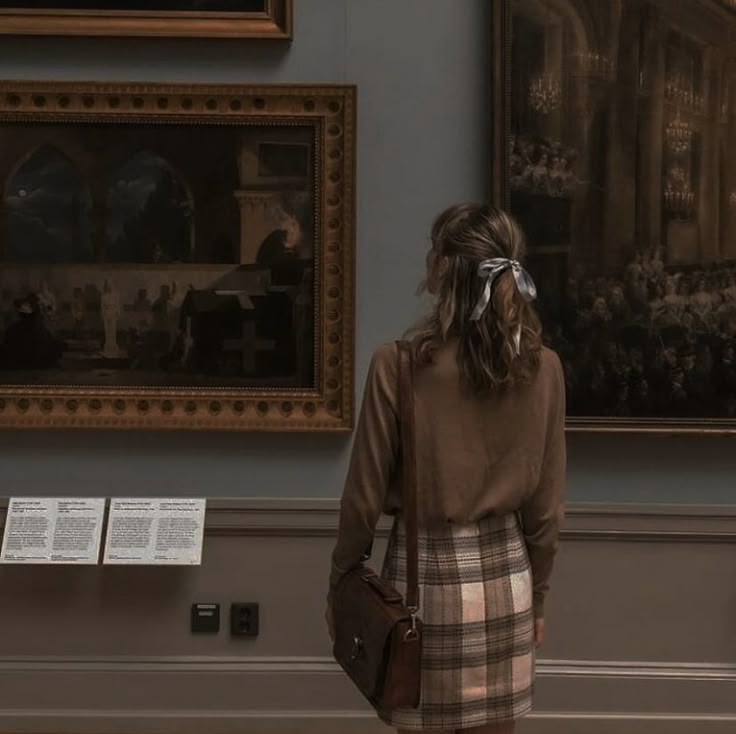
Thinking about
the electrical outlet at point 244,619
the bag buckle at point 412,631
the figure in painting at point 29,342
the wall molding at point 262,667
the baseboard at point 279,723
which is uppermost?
the figure in painting at point 29,342

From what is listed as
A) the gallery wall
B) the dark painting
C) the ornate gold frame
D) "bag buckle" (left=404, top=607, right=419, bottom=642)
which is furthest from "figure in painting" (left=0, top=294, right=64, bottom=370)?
"bag buckle" (left=404, top=607, right=419, bottom=642)

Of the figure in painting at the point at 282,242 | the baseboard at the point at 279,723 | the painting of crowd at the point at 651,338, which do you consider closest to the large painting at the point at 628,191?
the painting of crowd at the point at 651,338

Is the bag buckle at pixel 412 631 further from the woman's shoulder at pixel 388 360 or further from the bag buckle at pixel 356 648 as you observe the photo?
the woman's shoulder at pixel 388 360

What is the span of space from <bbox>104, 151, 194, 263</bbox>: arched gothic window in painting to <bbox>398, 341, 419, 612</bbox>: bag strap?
1.80m

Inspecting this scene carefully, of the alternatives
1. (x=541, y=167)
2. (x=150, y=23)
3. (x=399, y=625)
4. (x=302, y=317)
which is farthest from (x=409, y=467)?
(x=150, y=23)

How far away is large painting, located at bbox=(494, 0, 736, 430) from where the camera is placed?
3787 mm

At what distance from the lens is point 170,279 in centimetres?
390

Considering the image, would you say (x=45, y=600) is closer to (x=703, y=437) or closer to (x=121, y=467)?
(x=121, y=467)

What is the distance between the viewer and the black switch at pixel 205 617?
3.95m

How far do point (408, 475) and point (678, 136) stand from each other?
7.14 feet

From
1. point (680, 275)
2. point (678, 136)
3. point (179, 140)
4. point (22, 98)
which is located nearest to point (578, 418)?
point (680, 275)

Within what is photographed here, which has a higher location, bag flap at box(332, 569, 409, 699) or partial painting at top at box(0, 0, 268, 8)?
partial painting at top at box(0, 0, 268, 8)

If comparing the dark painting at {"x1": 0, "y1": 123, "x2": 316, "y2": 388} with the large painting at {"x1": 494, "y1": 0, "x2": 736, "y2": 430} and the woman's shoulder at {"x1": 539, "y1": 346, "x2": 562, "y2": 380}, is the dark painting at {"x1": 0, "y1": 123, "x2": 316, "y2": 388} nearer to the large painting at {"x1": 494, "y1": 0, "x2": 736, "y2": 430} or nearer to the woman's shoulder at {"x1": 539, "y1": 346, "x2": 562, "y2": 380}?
the large painting at {"x1": 494, "y1": 0, "x2": 736, "y2": 430}

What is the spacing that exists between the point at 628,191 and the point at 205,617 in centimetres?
242
